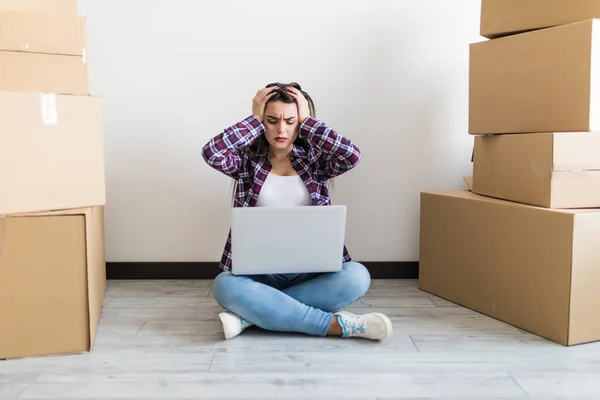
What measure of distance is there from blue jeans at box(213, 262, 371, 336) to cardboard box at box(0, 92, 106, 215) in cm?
42

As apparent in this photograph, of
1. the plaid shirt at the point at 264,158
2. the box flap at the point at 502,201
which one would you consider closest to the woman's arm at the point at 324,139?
the plaid shirt at the point at 264,158

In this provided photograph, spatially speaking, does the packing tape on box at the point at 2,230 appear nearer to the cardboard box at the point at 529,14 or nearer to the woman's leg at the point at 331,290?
the woman's leg at the point at 331,290

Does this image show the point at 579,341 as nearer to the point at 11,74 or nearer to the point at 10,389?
the point at 10,389

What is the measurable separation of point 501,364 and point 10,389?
3.47 ft

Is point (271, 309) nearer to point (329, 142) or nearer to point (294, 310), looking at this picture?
point (294, 310)

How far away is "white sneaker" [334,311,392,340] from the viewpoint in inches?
51.2

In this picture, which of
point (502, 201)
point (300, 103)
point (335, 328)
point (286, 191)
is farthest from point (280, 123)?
point (502, 201)

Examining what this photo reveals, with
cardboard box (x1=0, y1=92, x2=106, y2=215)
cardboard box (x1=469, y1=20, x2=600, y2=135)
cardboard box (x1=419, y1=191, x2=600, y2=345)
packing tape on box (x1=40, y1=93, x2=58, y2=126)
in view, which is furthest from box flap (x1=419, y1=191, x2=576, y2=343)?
packing tape on box (x1=40, y1=93, x2=58, y2=126)

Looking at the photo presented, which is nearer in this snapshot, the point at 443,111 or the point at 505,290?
the point at 505,290

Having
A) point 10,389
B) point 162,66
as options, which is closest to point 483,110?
point 162,66

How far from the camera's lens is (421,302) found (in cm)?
168

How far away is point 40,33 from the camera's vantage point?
1203mm

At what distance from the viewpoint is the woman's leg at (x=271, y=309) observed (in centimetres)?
134

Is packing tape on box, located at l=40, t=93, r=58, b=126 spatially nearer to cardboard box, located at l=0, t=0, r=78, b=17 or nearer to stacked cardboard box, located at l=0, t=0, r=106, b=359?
stacked cardboard box, located at l=0, t=0, r=106, b=359
